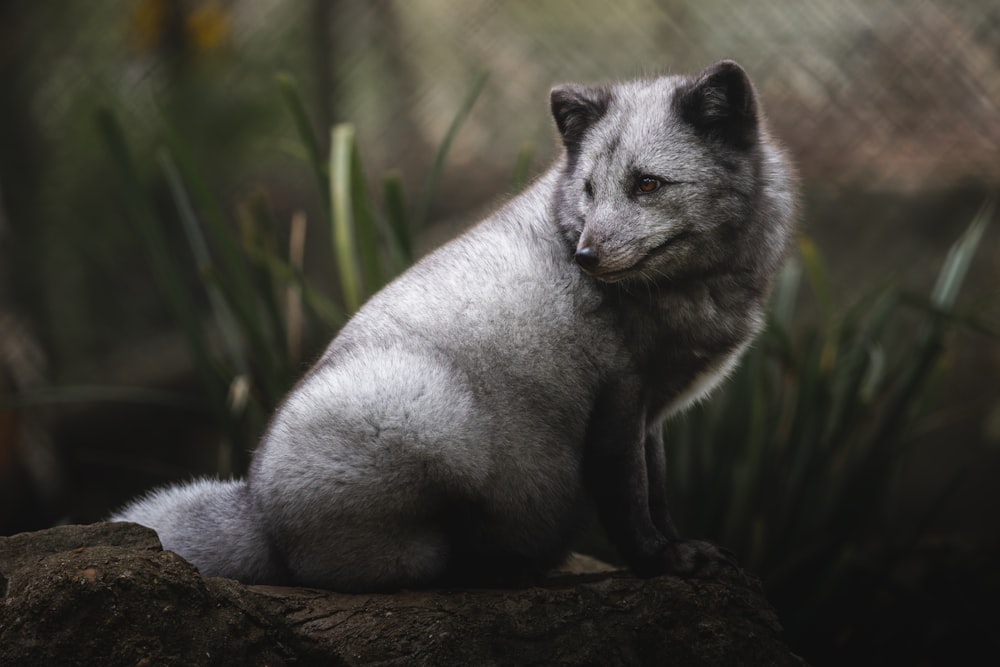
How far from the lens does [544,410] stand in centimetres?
293

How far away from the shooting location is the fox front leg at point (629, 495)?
2.93 meters

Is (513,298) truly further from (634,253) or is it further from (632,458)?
(632,458)

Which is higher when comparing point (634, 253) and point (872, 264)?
point (634, 253)

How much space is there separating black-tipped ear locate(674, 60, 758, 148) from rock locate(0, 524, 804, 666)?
1.29 meters

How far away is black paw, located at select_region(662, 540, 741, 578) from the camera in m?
2.98

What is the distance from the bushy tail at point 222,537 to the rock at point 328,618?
0.57 feet

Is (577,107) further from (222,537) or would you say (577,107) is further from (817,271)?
(817,271)

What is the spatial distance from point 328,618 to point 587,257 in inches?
45.4

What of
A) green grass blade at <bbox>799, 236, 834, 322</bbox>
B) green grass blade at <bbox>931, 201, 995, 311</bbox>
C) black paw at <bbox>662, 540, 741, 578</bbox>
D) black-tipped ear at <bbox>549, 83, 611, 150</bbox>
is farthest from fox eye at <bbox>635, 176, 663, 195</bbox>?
green grass blade at <bbox>931, 201, 995, 311</bbox>

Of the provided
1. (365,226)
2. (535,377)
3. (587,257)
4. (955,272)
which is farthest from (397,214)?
(955,272)

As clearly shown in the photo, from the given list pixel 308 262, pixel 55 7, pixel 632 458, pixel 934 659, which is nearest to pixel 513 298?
pixel 632 458

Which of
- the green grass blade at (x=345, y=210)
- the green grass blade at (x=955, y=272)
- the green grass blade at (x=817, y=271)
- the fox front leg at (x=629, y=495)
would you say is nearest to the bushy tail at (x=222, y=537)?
the fox front leg at (x=629, y=495)

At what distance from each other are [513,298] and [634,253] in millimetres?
375

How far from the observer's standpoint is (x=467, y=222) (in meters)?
6.46
